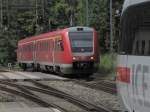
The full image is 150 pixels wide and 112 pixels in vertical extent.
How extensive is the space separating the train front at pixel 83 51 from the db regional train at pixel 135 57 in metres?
20.7

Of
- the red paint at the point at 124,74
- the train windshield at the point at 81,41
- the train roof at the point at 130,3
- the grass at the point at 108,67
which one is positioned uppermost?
the train roof at the point at 130,3

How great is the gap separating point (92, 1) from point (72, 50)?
138 ft

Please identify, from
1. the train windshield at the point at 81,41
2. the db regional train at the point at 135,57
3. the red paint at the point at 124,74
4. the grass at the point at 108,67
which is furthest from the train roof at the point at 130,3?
→ the grass at the point at 108,67

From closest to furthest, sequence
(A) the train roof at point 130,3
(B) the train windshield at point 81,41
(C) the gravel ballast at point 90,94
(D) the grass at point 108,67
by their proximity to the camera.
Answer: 1. (A) the train roof at point 130,3
2. (C) the gravel ballast at point 90,94
3. (B) the train windshield at point 81,41
4. (D) the grass at point 108,67

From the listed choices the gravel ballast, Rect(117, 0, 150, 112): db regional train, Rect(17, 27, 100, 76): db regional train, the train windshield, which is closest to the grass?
Rect(17, 27, 100, 76): db regional train

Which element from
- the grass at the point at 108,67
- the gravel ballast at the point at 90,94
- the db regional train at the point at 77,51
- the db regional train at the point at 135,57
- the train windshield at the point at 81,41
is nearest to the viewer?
the db regional train at the point at 135,57

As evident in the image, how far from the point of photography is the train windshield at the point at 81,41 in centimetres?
3341

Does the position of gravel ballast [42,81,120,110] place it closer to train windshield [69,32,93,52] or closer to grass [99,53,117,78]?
train windshield [69,32,93,52]

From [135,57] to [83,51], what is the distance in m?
22.4

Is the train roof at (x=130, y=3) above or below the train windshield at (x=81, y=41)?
above

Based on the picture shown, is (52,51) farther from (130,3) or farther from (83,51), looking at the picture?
(130,3)

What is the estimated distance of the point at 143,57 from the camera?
10.4 meters

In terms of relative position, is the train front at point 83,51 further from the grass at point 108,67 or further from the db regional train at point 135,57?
the db regional train at point 135,57

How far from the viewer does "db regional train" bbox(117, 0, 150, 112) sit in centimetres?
1034
